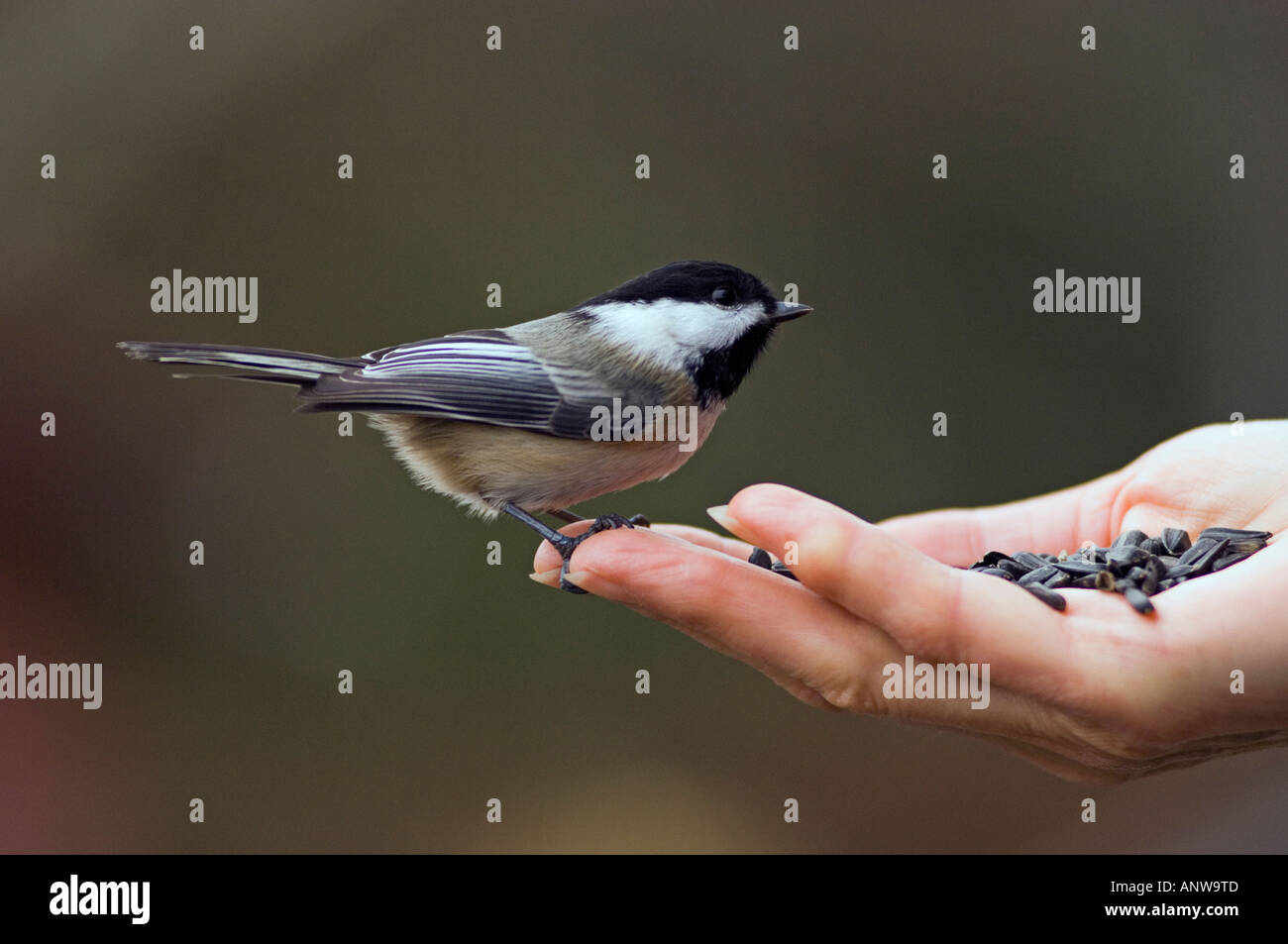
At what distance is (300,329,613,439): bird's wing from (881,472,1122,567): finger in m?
0.79

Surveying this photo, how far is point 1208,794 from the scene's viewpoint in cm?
286

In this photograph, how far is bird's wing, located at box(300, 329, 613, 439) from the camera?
1662 millimetres

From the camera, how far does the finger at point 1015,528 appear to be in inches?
84.0

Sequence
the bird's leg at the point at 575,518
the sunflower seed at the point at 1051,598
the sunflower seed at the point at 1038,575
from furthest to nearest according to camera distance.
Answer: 1. the bird's leg at the point at 575,518
2. the sunflower seed at the point at 1038,575
3. the sunflower seed at the point at 1051,598

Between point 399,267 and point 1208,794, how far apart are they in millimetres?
2782

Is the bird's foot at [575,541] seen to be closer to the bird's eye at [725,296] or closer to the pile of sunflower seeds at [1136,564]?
the bird's eye at [725,296]

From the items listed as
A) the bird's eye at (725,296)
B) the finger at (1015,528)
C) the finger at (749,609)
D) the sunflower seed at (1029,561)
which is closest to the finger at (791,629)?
the finger at (749,609)

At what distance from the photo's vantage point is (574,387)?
1725mm

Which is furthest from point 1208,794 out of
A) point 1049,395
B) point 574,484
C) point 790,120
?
point 790,120

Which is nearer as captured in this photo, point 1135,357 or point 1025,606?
point 1025,606

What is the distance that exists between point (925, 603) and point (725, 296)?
0.72 meters

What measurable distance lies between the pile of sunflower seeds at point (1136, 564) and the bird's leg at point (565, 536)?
61 cm

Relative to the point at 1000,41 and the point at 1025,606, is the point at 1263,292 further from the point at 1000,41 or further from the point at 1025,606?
the point at 1025,606

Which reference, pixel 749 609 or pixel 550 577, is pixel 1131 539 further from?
pixel 550 577
